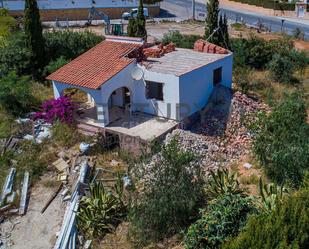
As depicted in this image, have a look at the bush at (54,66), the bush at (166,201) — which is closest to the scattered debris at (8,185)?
the bush at (166,201)

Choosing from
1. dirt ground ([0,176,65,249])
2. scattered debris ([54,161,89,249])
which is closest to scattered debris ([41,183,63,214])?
dirt ground ([0,176,65,249])

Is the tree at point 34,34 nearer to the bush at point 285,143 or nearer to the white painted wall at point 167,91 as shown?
the white painted wall at point 167,91

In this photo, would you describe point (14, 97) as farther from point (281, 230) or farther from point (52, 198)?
point (281, 230)

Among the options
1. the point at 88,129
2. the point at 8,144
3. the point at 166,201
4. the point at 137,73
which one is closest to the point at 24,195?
the point at 8,144

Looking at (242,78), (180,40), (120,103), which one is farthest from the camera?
(180,40)

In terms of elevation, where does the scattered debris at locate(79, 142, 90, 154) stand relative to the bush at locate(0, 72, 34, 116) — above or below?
below

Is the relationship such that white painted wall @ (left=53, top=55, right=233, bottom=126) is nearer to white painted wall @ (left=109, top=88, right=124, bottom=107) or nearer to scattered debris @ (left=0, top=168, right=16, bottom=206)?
white painted wall @ (left=109, top=88, right=124, bottom=107)

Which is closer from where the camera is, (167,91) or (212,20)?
(167,91)
